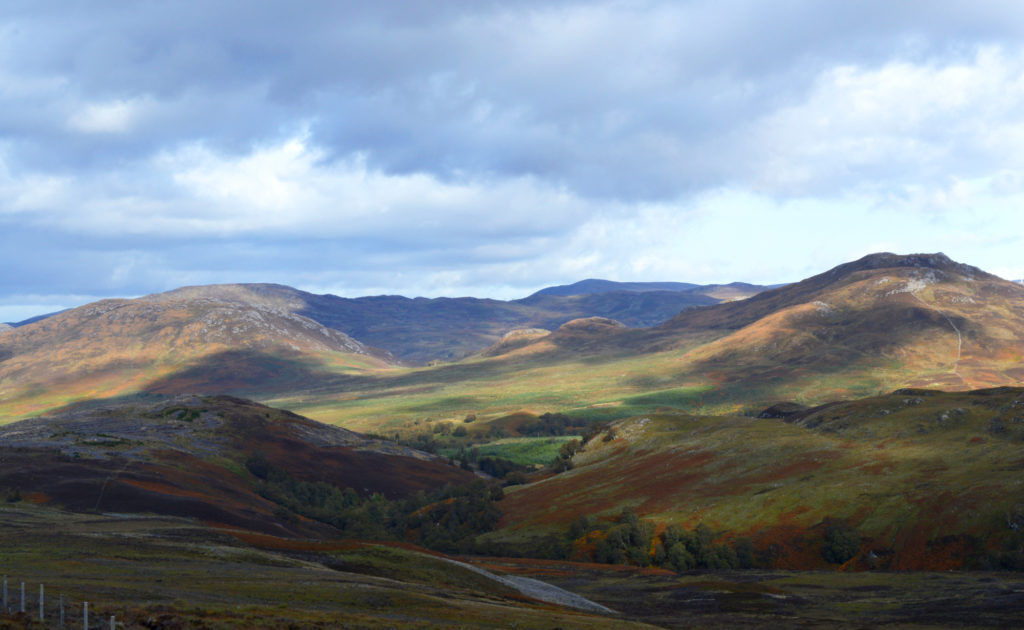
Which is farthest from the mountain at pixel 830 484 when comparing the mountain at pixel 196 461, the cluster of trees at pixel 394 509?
the mountain at pixel 196 461

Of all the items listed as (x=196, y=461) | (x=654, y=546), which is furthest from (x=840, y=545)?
(x=196, y=461)

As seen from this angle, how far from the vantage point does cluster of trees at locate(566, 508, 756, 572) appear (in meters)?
86.4

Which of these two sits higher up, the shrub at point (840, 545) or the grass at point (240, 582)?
the grass at point (240, 582)

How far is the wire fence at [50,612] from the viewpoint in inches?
1086

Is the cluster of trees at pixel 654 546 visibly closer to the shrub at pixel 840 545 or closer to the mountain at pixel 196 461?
the shrub at pixel 840 545

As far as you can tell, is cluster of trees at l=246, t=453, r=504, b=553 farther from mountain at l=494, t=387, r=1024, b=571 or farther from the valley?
mountain at l=494, t=387, r=1024, b=571

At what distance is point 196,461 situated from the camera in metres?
137

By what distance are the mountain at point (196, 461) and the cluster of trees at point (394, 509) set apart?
131 inches

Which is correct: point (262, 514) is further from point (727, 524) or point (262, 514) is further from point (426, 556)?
point (727, 524)

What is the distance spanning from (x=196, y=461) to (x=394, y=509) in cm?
3761

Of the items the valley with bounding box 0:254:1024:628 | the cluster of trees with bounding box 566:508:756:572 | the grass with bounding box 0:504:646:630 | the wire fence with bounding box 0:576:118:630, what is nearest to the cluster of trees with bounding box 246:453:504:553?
the valley with bounding box 0:254:1024:628

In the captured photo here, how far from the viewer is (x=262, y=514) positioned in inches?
4200

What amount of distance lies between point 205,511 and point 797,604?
226 feet

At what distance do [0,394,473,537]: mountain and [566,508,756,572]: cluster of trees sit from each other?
36.4 m
